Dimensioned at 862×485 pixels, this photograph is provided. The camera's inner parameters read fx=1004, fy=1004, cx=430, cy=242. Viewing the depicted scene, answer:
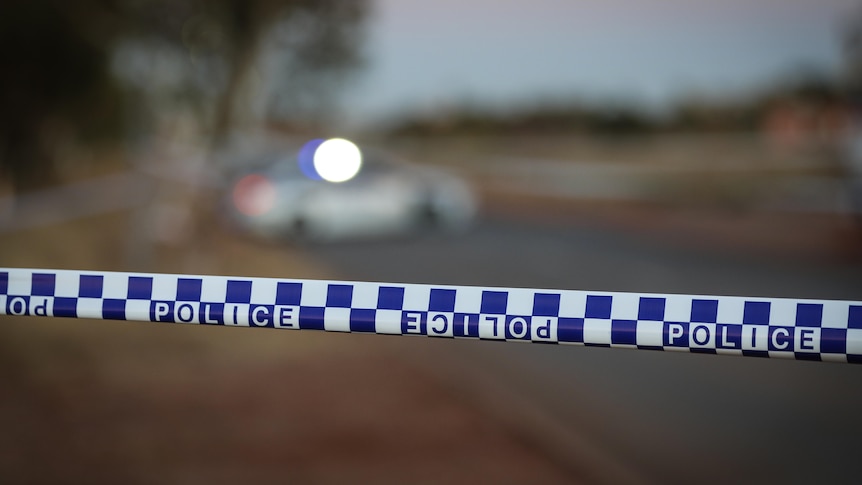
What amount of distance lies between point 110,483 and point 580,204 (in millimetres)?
18896

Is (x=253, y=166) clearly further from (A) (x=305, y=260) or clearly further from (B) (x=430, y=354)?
(B) (x=430, y=354)

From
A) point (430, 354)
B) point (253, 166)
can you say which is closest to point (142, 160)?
point (253, 166)

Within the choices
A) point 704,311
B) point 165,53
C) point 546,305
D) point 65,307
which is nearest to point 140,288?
point 65,307

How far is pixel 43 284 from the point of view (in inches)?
140

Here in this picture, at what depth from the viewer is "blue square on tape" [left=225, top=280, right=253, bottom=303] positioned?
3.37m

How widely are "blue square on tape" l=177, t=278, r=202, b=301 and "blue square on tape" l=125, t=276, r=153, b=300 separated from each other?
103mm

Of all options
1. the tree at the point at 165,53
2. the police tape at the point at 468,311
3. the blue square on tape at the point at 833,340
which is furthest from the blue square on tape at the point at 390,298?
the tree at the point at 165,53

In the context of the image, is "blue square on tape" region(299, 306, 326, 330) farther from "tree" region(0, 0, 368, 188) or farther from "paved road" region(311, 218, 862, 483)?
"tree" region(0, 0, 368, 188)

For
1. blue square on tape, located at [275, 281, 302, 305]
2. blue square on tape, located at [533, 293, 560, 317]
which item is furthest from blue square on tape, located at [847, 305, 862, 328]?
blue square on tape, located at [275, 281, 302, 305]

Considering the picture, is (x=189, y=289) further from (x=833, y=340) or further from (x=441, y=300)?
(x=833, y=340)

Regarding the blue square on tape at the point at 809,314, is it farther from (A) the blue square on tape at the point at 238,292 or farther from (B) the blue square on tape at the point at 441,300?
(A) the blue square on tape at the point at 238,292

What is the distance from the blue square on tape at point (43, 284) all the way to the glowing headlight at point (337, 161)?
40.1ft

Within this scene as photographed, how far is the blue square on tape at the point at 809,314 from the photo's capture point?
2975mm

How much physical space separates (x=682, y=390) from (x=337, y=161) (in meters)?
10.8
